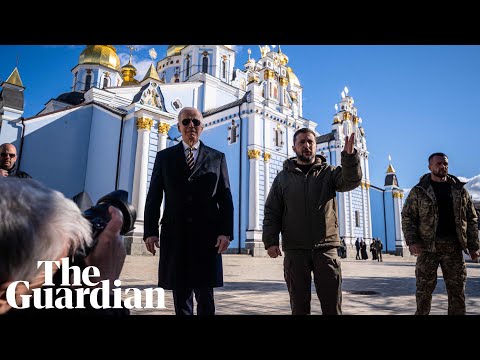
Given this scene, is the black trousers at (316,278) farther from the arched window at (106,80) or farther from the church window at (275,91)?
the arched window at (106,80)

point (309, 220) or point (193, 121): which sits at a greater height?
point (193, 121)

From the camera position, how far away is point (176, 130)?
76.8ft

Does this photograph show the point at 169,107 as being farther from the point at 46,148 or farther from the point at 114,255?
the point at 114,255

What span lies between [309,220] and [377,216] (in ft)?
110

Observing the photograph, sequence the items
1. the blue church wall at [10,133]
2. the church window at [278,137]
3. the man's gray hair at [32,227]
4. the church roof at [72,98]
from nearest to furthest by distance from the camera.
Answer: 1. the man's gray hair at [32,227]
2. the blue church wall at [10,133]
3. the church window at [278,137]
4. the church roof at [72,98]

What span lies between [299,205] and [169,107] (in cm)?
2099

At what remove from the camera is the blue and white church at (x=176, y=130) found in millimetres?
14242

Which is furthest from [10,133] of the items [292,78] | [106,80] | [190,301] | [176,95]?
[292,78]

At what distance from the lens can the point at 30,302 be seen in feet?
3.02

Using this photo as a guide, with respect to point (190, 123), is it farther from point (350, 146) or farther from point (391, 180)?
point (391, 180)

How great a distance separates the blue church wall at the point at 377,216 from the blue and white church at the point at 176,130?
3.9 inches

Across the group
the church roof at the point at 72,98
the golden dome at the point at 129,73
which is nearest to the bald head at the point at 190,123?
the church roof at the point at 72,98
